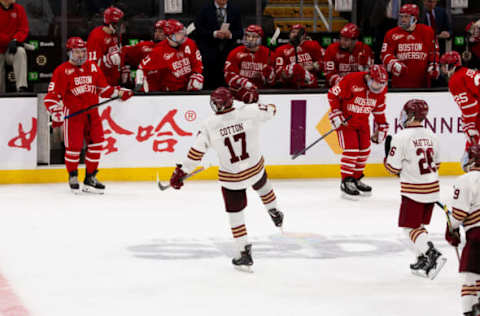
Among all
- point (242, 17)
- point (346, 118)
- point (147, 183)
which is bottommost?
point (147, 183)

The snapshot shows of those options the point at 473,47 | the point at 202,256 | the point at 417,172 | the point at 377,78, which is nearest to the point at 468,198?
the point at 417,172

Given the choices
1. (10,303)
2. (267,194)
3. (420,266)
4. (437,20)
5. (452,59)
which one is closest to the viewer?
(10,303)

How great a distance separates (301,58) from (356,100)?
1.96 meters

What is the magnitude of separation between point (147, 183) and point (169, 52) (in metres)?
1.43

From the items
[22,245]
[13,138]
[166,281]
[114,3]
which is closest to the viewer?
[166,281]

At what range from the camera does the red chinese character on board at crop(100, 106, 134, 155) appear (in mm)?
9492

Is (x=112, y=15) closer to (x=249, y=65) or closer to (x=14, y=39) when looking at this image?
(x=14, y=39)

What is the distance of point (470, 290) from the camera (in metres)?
4.50

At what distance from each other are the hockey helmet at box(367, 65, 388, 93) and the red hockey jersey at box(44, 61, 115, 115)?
8.38 feet

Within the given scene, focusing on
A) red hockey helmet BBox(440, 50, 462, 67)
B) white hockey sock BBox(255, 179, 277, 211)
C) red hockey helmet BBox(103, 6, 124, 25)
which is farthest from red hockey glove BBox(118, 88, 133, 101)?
red hockey helmet BBox(440, 50, 462, 67)

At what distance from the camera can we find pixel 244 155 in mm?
6102

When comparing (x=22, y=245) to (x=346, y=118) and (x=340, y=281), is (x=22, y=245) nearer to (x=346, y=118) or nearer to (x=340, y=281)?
(x=340, y=281)

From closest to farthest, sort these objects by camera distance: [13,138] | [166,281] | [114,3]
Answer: [166,281]
[13,138]
[114,3]

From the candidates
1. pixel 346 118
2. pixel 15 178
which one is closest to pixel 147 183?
pixel 15 178
